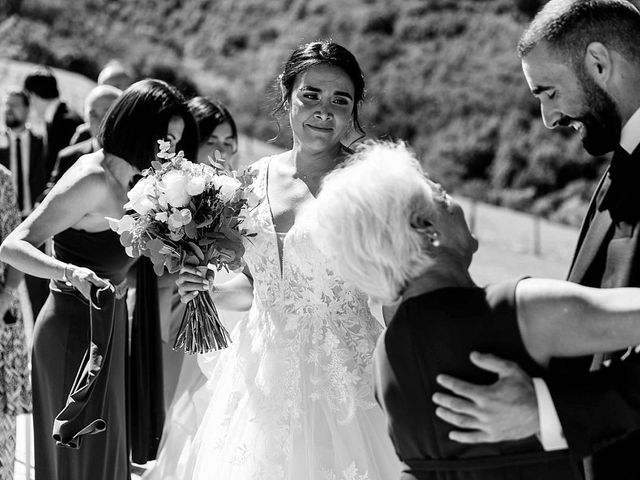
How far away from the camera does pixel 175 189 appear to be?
11.0 ft

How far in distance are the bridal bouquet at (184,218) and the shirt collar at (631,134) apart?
5.49 ft

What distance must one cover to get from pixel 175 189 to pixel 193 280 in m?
0.35

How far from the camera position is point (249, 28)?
63531 mm

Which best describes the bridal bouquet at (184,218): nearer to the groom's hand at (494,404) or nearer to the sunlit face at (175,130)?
the sunlit face at (175,130)

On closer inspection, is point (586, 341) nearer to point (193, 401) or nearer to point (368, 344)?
point (368, 344)

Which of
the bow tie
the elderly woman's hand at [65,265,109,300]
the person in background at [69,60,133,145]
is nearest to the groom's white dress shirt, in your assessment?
the bow tie

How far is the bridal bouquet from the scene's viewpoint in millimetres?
3379

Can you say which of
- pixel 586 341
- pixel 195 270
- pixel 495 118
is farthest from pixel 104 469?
pixel 495 118

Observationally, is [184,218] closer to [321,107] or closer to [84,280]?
[84,280]

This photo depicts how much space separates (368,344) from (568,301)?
1.65m

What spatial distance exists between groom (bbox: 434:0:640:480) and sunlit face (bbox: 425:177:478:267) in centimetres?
29

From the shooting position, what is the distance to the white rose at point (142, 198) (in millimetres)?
3377

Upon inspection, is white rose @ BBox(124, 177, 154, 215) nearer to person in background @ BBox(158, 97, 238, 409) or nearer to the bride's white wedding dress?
the bride's white wedding dress

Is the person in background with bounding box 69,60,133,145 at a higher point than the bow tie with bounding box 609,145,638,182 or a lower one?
higher
